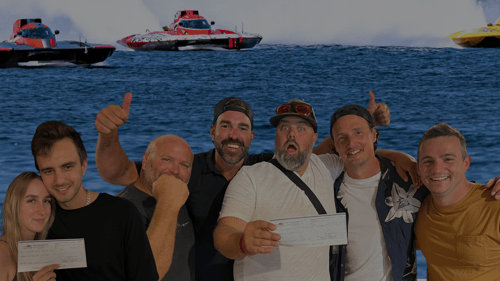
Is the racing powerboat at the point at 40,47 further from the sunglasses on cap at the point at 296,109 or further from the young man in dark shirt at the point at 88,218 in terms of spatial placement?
the young man in dark shirt at the point at 88,218

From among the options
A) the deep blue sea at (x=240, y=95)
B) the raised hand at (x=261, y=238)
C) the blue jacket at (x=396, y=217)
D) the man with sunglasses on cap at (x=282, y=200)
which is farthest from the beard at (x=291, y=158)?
the deep blue sea at (x=240, y=95)

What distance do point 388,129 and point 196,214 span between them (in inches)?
647

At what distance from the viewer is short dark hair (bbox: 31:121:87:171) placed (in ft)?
6.79

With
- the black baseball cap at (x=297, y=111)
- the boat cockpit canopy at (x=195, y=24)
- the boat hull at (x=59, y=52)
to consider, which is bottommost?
the black baseball cap at (x=297, y=111)

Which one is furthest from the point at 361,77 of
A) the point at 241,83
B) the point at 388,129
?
the point at 388,129

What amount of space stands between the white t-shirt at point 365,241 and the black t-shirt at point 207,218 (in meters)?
0.58

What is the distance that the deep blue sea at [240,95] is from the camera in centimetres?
1605

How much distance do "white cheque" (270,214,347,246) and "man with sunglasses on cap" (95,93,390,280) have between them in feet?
1.68

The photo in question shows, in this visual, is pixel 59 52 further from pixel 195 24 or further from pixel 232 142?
pixel 232 142

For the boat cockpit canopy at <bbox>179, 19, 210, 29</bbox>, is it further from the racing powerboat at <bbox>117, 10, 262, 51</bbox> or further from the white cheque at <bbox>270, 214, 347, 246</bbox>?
the white cheque at <bbox>270, 214, 347, 246</bbox>

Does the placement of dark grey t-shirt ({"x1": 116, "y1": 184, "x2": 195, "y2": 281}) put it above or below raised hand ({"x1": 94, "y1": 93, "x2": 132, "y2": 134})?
below

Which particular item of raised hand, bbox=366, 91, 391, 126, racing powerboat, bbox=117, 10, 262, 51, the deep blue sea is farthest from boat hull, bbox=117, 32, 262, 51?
raised hand, bbox=366, 91, 391, 126

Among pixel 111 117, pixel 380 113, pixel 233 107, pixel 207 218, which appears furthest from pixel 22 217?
pixel 380 113

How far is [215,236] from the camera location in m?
2.30
